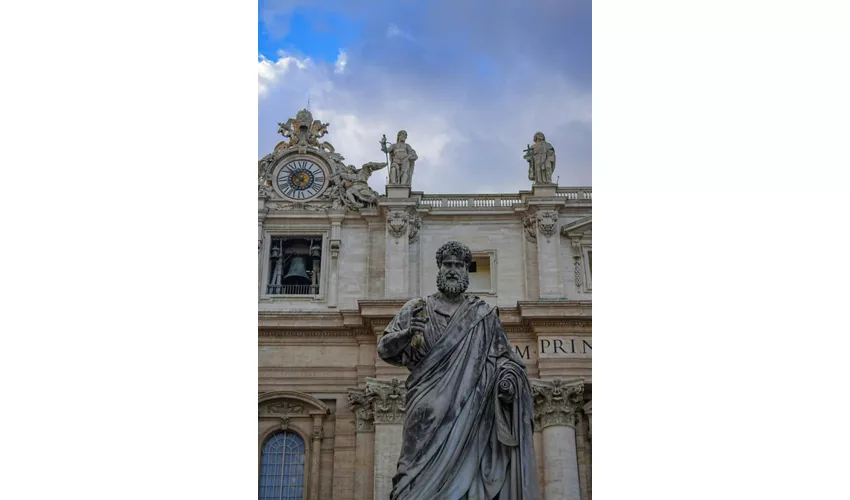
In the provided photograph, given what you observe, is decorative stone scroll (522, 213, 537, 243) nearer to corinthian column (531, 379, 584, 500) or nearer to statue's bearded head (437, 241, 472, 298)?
corinthian column (531, 379, 584, 500)

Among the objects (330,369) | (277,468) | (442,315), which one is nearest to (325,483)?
(277,468)

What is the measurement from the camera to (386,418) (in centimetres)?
2119

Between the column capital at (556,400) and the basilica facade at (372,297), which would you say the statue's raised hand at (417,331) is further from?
the column capital at (556,400)

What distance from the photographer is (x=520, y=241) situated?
24250mm

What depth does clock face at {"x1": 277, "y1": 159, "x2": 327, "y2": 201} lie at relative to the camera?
988 inches

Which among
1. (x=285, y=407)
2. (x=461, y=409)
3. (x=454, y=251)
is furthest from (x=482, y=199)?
(x=461, y=409)

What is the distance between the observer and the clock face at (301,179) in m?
25.1

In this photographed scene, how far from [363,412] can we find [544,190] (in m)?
7.60

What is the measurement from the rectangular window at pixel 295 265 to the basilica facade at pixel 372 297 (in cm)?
4

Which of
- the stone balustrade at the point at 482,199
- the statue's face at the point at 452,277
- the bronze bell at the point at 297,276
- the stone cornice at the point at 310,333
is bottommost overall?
the statue's face at the point at 452,277

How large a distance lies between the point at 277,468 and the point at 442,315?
17.1 m

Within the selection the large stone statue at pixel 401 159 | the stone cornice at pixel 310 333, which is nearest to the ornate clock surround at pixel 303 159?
the large stone statue at pixel 401 159

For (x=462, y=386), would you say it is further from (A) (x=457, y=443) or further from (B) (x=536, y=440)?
(B) (x=536, y=440)

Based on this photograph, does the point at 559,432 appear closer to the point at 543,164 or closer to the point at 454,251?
the point at 543,164
